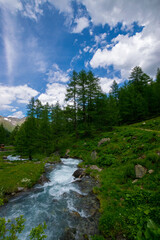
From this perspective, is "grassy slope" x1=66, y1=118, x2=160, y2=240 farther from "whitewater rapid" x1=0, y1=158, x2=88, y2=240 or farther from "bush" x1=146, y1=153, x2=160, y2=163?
"whitewater rapid" x1=0, y1=158, x2=88, y2=240

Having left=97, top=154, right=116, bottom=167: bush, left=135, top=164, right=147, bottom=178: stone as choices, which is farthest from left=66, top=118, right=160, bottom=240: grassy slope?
left=97, top=154, right=116, bottom=167: bush

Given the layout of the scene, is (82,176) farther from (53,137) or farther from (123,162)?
(53,137)

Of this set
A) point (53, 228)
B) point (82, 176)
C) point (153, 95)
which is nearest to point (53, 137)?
point (82, 176)

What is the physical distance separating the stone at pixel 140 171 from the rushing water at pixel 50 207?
16.1 ft

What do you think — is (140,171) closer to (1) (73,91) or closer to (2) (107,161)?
(2) (107,161)

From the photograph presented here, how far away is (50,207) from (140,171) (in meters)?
7.70

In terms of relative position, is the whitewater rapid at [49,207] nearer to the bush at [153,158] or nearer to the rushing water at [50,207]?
the rushing water at [50,207]

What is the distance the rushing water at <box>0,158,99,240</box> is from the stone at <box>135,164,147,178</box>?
193 inches

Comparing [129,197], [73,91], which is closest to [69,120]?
[73,91]

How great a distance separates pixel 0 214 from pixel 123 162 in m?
11.7

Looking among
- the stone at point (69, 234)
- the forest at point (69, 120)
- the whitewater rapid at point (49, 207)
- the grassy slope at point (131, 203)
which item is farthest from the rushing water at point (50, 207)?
the forest at point (69, 120)

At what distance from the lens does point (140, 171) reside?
335 inches

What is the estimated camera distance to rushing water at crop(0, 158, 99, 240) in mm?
5859

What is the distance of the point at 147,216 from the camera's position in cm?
498
